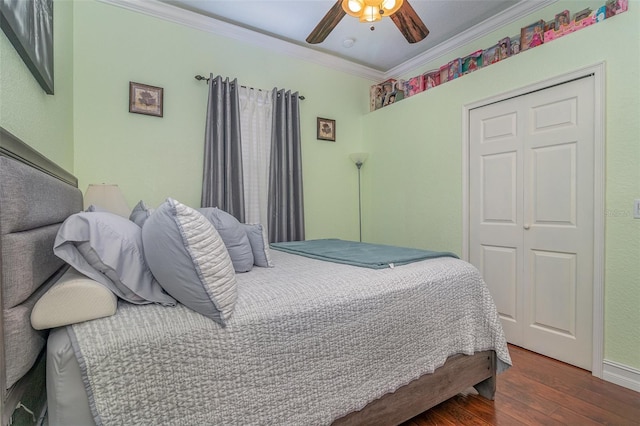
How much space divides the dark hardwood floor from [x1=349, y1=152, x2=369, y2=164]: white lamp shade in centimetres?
255

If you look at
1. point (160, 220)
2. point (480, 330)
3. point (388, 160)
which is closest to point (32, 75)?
point (160, 220)

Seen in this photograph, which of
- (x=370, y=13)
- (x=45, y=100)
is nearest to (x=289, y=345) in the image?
(x=45, y=100)

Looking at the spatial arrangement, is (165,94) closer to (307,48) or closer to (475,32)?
(307,48)

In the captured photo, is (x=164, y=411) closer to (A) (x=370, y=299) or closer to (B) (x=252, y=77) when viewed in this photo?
(A) (x=370, y=299)

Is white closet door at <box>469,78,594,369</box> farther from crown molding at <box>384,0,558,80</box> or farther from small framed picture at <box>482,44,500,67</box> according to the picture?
crown molding at <box>384,0,558,80</box>

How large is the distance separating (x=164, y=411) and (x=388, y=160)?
3232 millimetres

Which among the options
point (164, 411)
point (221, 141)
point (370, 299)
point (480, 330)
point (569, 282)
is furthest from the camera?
point (221, 141)

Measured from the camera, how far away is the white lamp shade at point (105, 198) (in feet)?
7.32

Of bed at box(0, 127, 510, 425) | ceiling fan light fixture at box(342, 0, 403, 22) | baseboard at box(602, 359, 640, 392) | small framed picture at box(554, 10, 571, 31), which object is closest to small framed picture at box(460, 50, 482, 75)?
small framed picture at box(554, 10, 571, 31)

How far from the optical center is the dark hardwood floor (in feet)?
5.26

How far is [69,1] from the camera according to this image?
7.64 feet

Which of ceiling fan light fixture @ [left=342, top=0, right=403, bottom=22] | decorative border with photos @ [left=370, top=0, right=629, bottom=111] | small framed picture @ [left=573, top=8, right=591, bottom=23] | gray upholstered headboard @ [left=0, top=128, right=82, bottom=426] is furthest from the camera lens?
small framed picture @ [left=573, top=8, right=591, bottom=23]

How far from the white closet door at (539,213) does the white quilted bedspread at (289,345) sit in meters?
0.88

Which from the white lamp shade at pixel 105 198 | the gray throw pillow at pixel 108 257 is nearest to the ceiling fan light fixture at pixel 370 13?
the gray throw pillow at pixel 108 257
